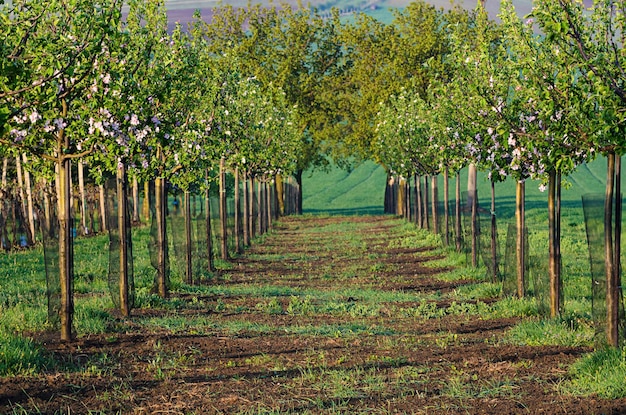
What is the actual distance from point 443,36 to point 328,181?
91154 millimetres

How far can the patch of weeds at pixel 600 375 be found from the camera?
34.9ft

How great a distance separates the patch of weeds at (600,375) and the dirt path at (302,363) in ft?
0.64

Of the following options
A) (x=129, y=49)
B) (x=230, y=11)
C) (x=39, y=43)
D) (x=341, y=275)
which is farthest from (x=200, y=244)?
(x=230, y=11)

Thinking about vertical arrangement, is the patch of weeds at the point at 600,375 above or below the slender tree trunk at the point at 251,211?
below

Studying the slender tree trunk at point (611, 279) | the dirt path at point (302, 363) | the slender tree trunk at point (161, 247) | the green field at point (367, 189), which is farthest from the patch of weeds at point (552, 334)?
the green field at point (367, 189)

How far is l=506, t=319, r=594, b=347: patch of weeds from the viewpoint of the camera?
14086 millimetres

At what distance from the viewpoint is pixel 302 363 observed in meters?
13.2

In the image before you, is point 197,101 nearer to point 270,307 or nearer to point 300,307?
point 270,307

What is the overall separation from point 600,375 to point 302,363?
3.89 metres

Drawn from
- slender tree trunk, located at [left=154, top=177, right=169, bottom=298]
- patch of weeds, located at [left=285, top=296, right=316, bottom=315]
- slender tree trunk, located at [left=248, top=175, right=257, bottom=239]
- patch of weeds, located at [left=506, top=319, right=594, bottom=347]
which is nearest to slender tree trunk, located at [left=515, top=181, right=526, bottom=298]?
patch of weeds, located at [left=506, top=319, right=594, bottom=347]

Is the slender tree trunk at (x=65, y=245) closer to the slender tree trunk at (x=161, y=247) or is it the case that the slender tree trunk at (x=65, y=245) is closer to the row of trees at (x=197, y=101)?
the row of trees at (x=197, y=101)

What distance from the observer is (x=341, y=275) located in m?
27.4

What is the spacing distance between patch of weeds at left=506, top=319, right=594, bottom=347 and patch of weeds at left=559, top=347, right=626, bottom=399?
188cm

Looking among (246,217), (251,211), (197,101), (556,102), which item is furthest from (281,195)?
(556,102)
